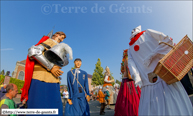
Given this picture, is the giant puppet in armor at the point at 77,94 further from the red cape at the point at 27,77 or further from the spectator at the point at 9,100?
the red cape at the point at 27,77

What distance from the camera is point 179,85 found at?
1.78 metres

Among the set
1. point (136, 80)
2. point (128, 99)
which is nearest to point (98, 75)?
point (128, 99)

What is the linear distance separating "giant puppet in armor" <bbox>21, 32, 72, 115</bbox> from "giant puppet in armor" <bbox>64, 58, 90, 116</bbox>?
3.93 feet

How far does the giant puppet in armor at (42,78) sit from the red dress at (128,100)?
7.90ft

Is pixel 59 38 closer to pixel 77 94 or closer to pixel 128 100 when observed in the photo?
pixel 77 94

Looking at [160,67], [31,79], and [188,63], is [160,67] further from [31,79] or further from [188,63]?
[31,79]

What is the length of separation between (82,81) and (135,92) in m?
1.91

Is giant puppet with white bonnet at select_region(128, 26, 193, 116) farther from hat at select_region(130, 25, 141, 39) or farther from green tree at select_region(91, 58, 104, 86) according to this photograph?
green tree at select_region(91, 58, 104, 86)

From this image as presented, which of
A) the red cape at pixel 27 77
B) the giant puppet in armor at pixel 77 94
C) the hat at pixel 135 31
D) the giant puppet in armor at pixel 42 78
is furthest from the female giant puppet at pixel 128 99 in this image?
the red cape at pixel 27 77

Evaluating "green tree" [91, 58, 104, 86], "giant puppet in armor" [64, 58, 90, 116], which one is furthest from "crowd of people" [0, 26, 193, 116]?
"green tree" [91, 58, 104, 86]

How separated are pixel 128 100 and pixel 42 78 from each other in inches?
116

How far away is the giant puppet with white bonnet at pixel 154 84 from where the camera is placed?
170cm

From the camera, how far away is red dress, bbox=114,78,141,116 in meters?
3.51

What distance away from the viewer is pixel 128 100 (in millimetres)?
3727
